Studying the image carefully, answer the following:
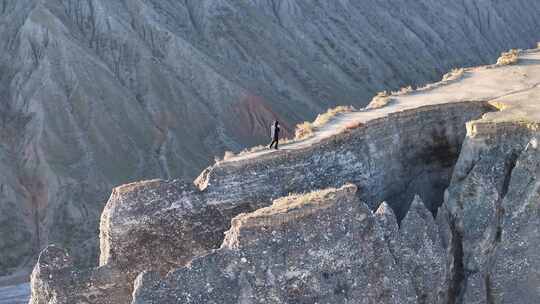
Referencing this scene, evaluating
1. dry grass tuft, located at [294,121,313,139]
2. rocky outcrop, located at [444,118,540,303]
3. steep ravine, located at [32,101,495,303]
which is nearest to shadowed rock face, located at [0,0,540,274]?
dry grass tuft, located at [294,121,313,139]

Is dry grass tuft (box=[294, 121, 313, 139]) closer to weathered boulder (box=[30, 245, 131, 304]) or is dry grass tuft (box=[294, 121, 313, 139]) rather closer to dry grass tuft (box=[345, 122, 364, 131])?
dry grass tuft (box=[345, 122, 364, 131])

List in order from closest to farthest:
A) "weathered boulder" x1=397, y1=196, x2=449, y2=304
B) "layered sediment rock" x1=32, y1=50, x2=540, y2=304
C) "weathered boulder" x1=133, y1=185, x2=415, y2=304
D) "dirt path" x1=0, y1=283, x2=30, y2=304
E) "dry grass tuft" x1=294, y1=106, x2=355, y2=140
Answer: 1. "weathered boulder" x1=133, y1=185, x2=415, y2=304
2. "layered sediment rock" x1=32, y1=50, x2=540, y2=304
3. "weathered boulder" x1=397, y1=196, x2=449, y2=304
4. "dry grass tuft" x1=294, y1=106, x2=355, y2=140
5. "dirt path" x1=0, y1=283, x2=30, y2=304

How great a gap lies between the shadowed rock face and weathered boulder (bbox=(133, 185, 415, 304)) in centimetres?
2112

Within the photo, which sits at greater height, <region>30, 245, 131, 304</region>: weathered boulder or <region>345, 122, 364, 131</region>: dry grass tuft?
<region>345, 122, 364, 131</region>: dry grass tuft

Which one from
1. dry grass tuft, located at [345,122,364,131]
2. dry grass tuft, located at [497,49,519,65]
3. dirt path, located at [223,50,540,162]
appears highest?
dry grass tuft, located at [497,49,519,65]

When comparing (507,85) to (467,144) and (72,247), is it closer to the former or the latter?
(467,144)

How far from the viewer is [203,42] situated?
4869cm

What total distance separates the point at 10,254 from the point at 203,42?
67.5ft

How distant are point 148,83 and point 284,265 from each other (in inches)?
1197

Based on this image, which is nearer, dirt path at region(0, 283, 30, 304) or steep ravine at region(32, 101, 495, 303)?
steep ravine at region(32, 101, 495, 303)

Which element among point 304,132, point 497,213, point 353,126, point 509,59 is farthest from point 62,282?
point 509,59

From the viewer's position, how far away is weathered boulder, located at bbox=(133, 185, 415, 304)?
1280 centimetres

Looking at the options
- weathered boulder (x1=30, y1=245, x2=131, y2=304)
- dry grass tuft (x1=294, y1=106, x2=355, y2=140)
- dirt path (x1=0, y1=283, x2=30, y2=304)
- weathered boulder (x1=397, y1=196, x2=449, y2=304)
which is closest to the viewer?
weathered boulder (x1=397, y1=196, x2=449, y2=304)

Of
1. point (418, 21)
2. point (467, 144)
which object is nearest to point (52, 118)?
point (467, 144)
